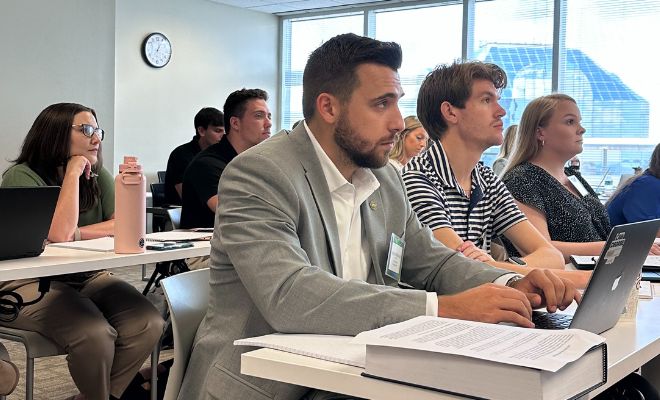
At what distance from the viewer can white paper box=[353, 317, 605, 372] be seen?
3.32ft

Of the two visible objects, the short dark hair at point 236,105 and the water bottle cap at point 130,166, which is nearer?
the water bottle cap at point 130,166

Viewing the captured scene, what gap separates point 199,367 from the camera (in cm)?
166

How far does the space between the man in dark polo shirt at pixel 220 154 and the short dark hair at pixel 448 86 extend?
1.50 meters

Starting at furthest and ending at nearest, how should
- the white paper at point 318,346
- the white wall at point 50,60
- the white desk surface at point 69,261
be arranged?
1. the white wall at point 50,60
2. the white desk surface at point 69,261
3. the white paper at point 318,346

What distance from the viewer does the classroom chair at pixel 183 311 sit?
171 cm

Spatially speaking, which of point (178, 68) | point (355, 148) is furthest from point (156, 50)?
point (355, 148)

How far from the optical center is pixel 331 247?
5.53 feet

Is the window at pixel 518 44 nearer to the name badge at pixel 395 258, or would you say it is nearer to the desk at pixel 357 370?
the name badge at pixel 395 258

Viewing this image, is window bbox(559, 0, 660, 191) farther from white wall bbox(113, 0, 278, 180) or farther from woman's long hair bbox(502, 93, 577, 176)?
woman's long hair bbox(502, 93, 577, 176)

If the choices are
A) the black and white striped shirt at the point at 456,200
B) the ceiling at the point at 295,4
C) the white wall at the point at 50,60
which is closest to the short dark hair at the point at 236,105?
the black and white striped shirt at the point at 456,200

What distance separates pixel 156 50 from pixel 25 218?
6366mm

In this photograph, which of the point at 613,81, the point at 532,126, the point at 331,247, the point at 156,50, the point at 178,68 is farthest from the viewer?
the point at 178,68

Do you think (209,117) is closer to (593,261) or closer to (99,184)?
(99,184)

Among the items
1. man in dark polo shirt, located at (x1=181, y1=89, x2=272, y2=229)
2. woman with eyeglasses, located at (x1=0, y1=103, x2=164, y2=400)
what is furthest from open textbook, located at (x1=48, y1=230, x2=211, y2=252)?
man in dark polo shirt, located at (x1=181, y1=89, x2=272, y2=229)
